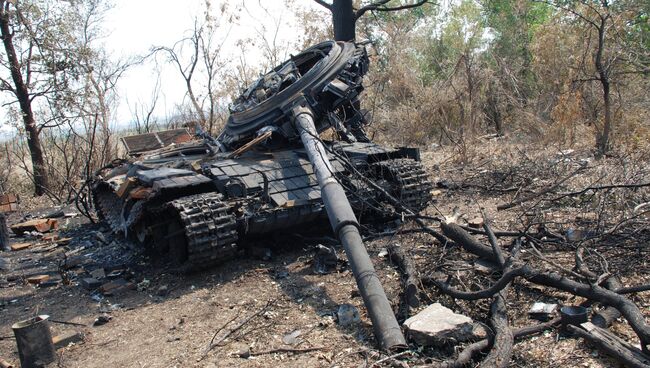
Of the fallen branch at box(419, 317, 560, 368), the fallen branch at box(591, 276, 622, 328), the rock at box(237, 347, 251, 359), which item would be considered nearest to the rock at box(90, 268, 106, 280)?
the rock at box(237, 347, 251, 359)

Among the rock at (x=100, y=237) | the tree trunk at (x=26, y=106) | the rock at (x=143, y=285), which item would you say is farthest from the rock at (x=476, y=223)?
the tree trunk at (x=26, y=106)

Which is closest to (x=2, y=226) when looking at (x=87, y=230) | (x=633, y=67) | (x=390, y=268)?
(x=87, y=230)

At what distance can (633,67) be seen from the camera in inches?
457

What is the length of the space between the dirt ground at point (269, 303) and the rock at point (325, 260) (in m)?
0.08

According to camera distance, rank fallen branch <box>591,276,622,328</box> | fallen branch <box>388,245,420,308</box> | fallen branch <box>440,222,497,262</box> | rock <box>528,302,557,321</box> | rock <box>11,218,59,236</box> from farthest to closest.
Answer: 1. rock <box>11,218,59,236</box>
2. fallen branch <box>440,222,497,262</box>
3. fallen branch <box>388,245,420,308</box>
4. rock <box>528,302,557,321</box>
5. fallen branch <box>591,276,622,328</box>

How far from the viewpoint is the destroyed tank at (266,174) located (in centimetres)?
555

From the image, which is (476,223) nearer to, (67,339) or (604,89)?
(67,339)

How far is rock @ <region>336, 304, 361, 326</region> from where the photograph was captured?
4141 mm

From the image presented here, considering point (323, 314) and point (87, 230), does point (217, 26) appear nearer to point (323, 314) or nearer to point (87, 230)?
point (87, 230)

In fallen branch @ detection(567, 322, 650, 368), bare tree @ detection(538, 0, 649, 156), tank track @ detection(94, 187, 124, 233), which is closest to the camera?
fallen branch @ detection(567, 322, 650, 368)

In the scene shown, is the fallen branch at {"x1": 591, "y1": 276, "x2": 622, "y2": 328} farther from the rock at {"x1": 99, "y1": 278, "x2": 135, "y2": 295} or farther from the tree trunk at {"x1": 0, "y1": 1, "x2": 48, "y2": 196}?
the tree trunk at {"x1": 0, "y1": 1, "x2": 48, "y2": 196}

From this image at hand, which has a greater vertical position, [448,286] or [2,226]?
[2,226]

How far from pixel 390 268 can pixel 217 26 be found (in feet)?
45.7

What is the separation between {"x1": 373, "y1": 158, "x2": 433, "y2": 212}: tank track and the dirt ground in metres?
0.36
